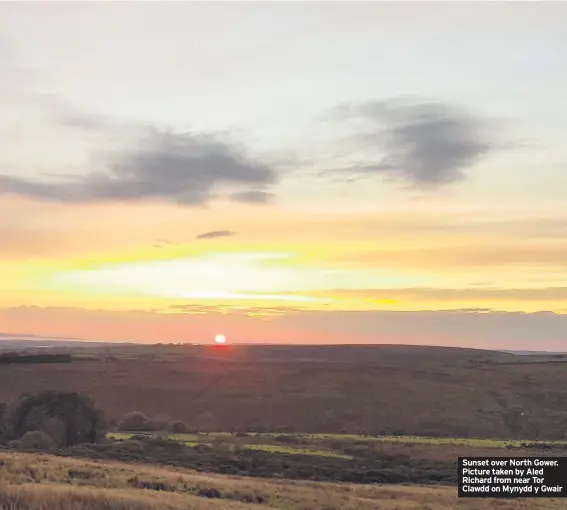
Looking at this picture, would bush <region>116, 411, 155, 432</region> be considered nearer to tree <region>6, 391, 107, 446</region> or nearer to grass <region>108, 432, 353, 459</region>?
tree <region>6, 391, 107, 446</region>

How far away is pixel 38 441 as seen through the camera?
44.3 metres

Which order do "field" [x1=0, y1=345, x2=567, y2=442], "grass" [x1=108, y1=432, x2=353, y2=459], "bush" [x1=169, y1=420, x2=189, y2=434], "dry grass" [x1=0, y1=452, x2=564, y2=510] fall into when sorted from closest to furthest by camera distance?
"dry grass" [x1=0, y1=452, x2=564, y2=510] → "grass" [x1=108, y1=432, x2=353, y2=459] → "bush" [x1=169, y1=420, x2=189, y2=434] → "field" [x1=0, y1=345, x2=567, y2=442]

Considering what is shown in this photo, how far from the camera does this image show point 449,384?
88.4m

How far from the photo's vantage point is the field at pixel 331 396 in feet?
227

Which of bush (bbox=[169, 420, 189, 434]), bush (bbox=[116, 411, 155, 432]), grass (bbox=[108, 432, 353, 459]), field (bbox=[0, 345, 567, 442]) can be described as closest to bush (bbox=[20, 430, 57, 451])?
grass (bbox=[108, 432, 353, 459])

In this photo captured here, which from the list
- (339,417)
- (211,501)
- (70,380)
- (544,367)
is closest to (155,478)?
(211,501)

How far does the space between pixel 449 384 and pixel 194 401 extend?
3220 cm

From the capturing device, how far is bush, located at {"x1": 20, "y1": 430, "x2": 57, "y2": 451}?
1713 inches

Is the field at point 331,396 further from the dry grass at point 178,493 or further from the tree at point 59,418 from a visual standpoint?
the dry grass at point 178,493

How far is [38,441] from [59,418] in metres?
4.28

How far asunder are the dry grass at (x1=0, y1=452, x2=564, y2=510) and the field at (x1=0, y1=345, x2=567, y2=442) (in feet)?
120

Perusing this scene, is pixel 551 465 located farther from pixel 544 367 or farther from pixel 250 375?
pixel 544 367

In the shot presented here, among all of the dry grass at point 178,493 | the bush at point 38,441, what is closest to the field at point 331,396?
the bush at point 38,441

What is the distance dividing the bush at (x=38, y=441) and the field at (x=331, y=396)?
921 inches
